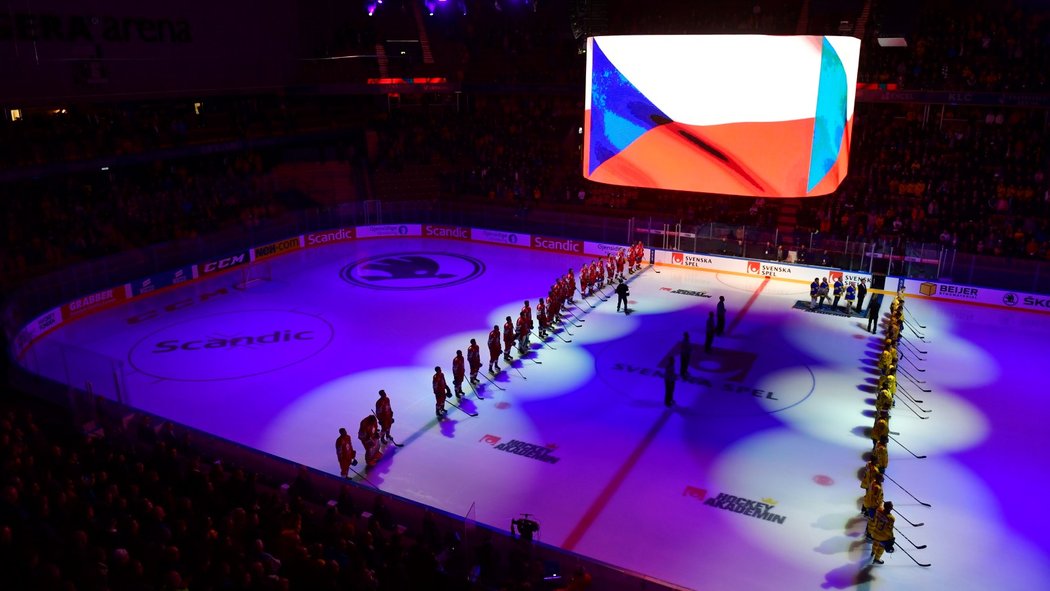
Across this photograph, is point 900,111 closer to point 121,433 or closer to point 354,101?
point 354,101

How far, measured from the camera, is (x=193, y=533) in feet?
32.8

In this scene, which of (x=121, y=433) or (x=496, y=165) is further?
(x=496, y=165)

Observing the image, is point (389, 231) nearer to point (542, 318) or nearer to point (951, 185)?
point (542, 318)

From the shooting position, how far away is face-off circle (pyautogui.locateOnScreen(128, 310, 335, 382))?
20438 millimetres

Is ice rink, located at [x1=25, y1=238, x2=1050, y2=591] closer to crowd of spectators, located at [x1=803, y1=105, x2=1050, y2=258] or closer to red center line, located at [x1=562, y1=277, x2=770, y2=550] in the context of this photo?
red center line, located at [x1=562, y1=277, x2=770, y2=550]

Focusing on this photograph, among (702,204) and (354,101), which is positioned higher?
(354,101)

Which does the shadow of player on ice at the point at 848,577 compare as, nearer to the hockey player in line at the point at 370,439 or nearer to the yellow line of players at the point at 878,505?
the yellow line of players at the point at 878,505

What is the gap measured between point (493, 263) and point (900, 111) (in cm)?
2056

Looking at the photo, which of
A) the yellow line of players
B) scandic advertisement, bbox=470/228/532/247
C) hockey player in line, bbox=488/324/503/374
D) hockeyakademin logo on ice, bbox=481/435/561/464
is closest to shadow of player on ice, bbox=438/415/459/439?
hockeyakademin logo on ice, bbox=481/435/561/464

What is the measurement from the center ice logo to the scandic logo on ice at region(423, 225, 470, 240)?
272cm

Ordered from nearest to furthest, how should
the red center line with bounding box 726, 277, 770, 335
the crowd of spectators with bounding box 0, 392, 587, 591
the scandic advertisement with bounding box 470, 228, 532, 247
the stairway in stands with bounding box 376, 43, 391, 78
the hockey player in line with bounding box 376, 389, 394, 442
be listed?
the crowd of spectators with bounding box 0, 392, 587, 591, the hockey player in line with bounding box 376, 389, 394, 442, the red center line with bounding box 726, 277, 770, 335, the scandic advertisement with bounding box 470, 228, 532, 247, the stairway in stands with bounding box 376, 43, 391, 78

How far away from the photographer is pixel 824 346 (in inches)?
872

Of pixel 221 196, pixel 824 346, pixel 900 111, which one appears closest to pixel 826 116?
pixel 824 346

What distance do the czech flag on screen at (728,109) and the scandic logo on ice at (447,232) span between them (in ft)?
55.5
